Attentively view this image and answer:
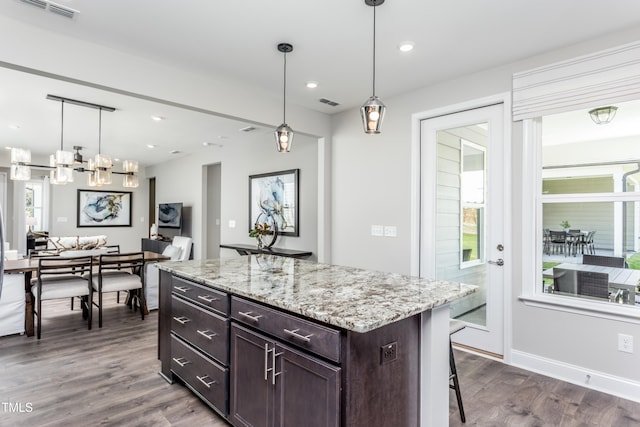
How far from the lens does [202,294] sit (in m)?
2.27

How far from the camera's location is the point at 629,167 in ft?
8.74

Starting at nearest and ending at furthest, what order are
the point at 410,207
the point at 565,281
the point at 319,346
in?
1. the point at 319,346
2. the point at 565,281
3. the point at 410,207

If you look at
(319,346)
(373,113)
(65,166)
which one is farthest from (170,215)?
(319,346)

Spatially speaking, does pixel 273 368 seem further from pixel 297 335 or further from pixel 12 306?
pixel 12 306

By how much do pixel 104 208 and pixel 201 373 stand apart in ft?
28.0

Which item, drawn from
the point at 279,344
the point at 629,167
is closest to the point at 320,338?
the point at 279,344

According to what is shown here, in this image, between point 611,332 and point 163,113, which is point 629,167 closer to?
point 611,332

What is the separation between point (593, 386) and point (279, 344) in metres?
2.53

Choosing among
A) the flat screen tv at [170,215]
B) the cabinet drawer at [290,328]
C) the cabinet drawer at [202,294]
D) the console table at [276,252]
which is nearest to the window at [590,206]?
the cabinet drawer at [290,328]

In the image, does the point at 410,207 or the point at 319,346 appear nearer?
the point at 319,346

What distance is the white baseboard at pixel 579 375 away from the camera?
100 inches

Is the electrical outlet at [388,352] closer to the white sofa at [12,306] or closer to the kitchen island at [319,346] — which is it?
the kitchen island at [319,346]

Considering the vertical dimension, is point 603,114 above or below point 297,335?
above

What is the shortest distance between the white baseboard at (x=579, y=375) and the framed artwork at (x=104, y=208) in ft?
31.3
